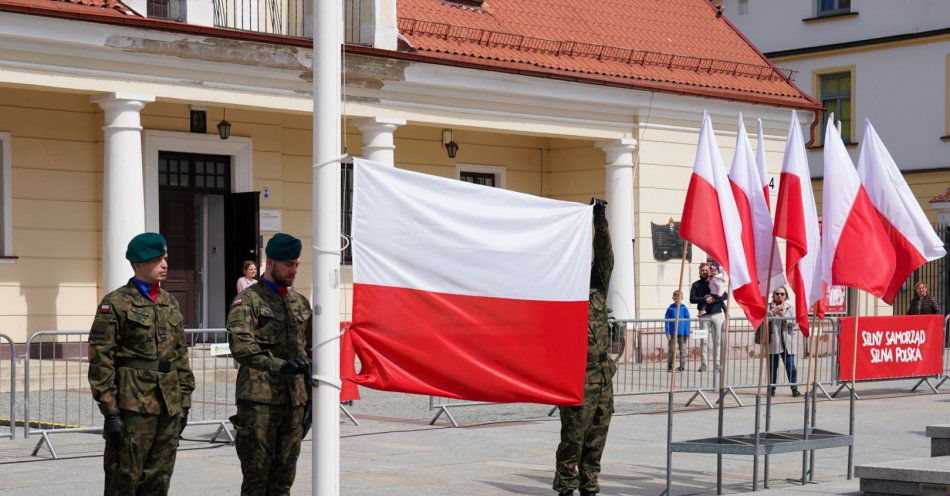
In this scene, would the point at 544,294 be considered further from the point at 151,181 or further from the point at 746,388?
the point at 151,181

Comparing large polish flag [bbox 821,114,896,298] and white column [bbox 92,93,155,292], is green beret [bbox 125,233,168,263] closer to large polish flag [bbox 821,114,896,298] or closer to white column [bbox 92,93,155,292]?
large polish flag [bbox 821,114,896,298]

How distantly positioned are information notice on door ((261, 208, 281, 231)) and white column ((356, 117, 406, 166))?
1.66 meters

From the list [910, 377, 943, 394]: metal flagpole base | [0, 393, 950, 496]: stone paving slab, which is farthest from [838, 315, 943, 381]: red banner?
[0, 393, 950, 496]: stone paving slab

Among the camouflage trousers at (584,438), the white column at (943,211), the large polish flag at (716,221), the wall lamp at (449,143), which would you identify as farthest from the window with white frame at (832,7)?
the camouflage trousers at (584,438)

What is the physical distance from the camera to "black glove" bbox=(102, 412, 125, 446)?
25.1 ft

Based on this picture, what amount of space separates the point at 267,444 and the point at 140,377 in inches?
30.0

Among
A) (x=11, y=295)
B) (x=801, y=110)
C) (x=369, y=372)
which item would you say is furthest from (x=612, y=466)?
(x=801, y=110)

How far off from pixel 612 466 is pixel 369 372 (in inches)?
188

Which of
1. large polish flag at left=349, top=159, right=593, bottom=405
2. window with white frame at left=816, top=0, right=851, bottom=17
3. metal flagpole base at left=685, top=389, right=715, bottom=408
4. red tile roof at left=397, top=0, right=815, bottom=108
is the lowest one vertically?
metal flagpole base at left=685, top=389, right=715, bottom=408

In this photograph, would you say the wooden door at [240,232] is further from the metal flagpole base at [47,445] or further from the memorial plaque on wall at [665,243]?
the metal flagpole base at [47,445]

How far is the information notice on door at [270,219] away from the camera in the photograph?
2112 centimetres

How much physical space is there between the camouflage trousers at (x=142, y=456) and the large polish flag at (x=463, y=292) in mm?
1298

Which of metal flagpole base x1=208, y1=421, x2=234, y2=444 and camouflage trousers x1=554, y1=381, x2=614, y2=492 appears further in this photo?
metal flagpole base x1=208, y1=421, x2=234, y2=444

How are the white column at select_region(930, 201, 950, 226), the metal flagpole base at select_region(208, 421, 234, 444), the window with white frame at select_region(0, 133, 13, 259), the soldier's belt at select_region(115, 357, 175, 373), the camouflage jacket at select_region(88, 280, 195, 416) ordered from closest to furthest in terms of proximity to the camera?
the camouflage jacket at select_region(88, 280, 195, 416), the soldier's belt at select_region(115, 357, 175, 373), the metal flagpole base at select_region(208, 421, 234, 444), the window with white frame at select_region(0, 133, 13, 259), the white column at select_region(930, 201, 950, 226)
